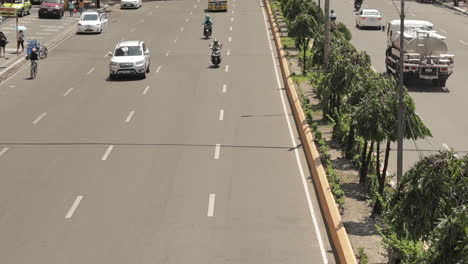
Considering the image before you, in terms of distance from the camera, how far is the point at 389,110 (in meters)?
21.9

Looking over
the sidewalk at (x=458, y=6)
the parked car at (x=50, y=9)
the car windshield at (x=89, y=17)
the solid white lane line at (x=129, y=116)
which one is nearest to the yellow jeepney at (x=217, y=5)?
the parked car at (x=50, y=9)

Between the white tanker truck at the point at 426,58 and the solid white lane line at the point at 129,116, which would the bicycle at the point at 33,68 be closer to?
the solid white lane line at the point at 129,116

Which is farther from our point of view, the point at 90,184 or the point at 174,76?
the point at 174,76

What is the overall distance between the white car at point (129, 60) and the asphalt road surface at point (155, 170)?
2.17 feet

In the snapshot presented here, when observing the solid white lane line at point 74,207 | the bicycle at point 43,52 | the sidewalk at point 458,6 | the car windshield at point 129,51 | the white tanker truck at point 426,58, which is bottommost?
the bicycle at point 43,52

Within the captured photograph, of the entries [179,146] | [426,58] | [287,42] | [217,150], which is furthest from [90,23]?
[217,150]

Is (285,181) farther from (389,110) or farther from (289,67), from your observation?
(289,67)

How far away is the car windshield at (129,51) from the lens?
44.1m

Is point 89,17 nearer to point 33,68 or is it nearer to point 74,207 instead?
point 33,68

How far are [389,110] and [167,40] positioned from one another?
3750 cm

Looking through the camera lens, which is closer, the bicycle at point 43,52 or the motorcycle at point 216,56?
the motorcycle at point 216,56

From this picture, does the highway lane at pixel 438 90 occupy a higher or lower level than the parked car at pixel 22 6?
higher

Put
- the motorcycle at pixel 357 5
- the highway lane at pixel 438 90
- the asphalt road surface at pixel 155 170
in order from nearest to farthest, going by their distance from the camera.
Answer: the asphalt road surface at pixel 155 170, the highway lane at pixel 438 90, the motorcycle at pixel 357 5

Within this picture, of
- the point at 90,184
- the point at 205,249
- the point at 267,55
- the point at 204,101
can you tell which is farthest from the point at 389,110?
the point at 267,55
